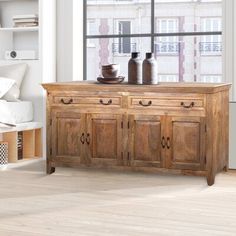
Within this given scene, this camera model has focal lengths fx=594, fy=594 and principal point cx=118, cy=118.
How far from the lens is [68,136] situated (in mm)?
5336

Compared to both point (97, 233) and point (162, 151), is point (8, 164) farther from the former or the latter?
point (97, 233)

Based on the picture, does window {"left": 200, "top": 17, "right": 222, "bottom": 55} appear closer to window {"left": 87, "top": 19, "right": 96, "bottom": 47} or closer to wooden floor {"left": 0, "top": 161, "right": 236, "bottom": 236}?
window {"left": 87, "top": 19, "right": 96, "bottom": 47}

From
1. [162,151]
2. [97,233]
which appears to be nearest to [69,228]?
[97,233]

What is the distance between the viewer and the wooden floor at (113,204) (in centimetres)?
348

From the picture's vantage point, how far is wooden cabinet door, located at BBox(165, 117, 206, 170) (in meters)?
4.87

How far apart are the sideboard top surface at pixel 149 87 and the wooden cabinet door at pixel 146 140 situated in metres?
0.25

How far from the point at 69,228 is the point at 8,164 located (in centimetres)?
250

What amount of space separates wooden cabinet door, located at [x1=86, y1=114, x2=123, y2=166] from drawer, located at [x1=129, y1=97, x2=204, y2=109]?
20 centimetres

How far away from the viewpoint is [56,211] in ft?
12.8

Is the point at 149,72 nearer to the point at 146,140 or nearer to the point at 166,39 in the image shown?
the point at 146,140

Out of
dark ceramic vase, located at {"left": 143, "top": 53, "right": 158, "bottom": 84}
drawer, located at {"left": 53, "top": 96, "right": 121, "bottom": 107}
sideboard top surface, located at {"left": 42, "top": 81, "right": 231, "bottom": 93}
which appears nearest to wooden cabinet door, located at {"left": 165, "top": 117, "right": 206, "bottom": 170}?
sideboard top surface, located at {"left": 42, "top": 81, "right": 231, "bottom": 93}

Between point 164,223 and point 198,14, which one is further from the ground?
point 198,14

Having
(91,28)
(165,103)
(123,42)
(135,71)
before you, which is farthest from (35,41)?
(165,103)

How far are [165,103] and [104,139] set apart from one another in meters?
0.66
